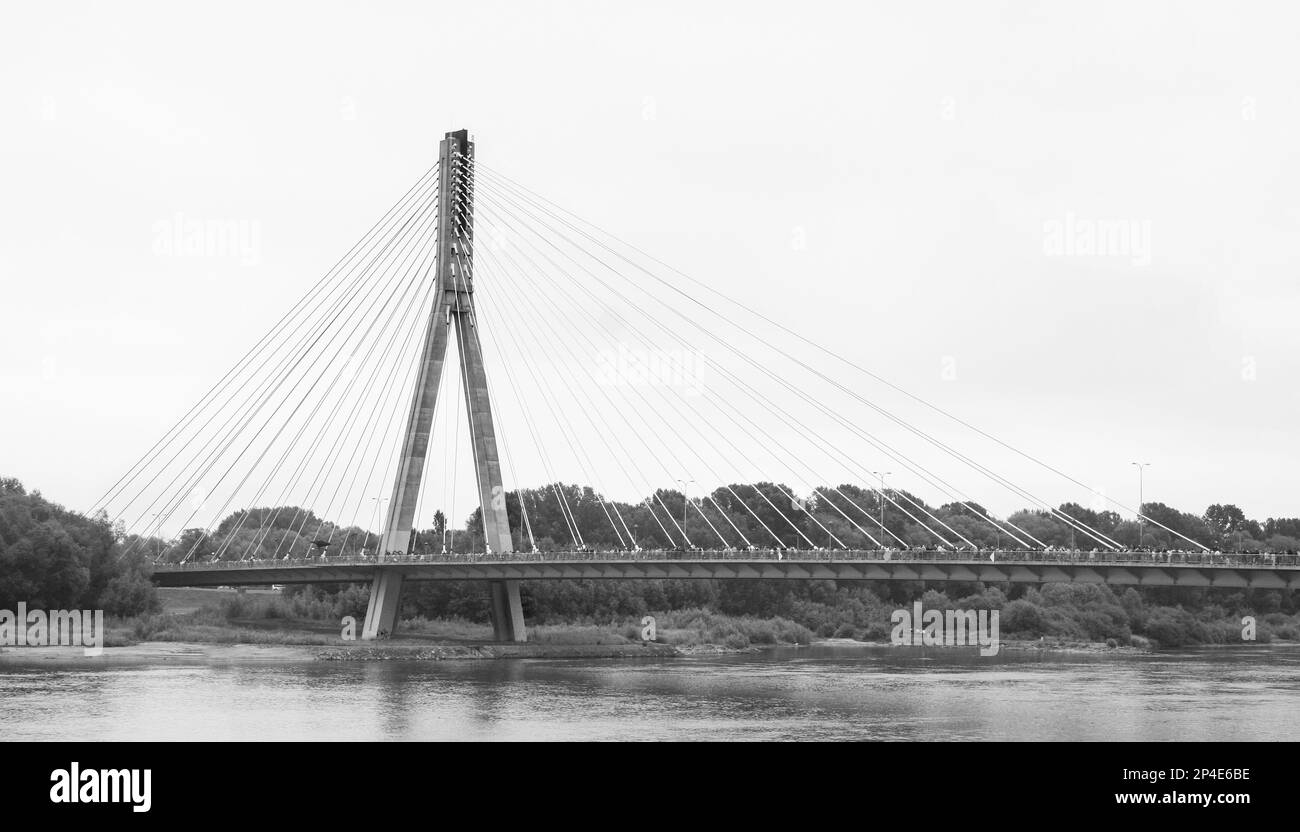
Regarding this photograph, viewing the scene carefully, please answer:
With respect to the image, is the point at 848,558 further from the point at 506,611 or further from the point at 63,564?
the point at 63,564

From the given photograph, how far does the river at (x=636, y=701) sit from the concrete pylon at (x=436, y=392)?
9.83m

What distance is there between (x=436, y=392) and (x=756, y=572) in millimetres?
22490

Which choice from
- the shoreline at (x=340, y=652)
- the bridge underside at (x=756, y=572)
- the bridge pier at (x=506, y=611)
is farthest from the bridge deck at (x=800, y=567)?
the bridge pier at (x=506, y=611)

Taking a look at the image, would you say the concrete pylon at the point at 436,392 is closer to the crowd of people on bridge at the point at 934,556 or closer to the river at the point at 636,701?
the crowd of people on bridge at the point at 934,556

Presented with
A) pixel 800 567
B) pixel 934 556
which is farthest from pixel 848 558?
pixel 934 556

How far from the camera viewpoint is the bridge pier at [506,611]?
95375mm

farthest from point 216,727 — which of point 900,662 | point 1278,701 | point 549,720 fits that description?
point 900,662

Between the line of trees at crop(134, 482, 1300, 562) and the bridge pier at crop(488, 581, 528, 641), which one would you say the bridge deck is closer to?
the bridge pier at crop(488, 581, 528, 641)

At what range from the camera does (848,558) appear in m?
76.4

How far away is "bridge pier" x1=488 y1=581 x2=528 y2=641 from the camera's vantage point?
313ft

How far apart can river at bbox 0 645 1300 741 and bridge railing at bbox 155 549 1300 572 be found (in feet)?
18.7

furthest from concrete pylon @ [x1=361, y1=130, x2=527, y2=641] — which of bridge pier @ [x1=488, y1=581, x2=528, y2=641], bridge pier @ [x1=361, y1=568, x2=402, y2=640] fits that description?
bridge pier @ [x1=488, y1=581, x2=528, y2=641]
